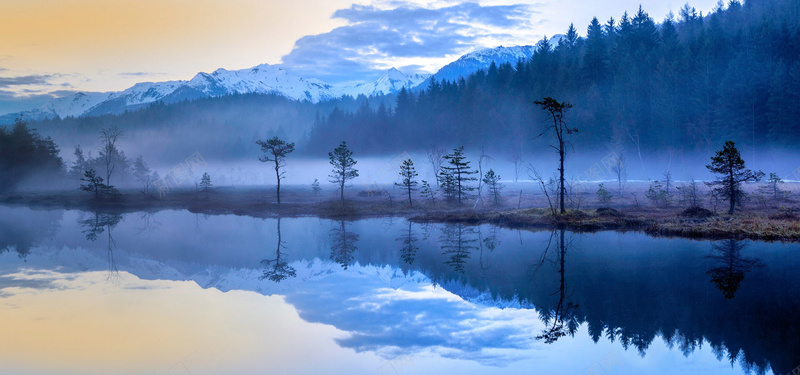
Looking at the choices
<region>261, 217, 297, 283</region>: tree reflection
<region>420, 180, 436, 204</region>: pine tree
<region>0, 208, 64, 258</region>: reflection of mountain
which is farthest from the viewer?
<region>420, 180, 436, 204</region>: pine tree

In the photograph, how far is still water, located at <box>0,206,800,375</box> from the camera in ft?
37.7

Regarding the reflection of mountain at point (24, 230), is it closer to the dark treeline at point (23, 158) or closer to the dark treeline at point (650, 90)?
the dark treeline at point (23, 158)

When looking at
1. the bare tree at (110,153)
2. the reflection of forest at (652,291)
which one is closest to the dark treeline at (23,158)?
the bare tree at (110,153)

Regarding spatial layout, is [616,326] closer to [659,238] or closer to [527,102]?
[659,238]

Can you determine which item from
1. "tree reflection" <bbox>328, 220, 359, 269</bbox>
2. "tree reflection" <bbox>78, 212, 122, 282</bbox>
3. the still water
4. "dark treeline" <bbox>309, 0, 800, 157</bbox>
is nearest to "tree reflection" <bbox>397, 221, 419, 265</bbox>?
the still water

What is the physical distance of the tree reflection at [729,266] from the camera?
16.0m

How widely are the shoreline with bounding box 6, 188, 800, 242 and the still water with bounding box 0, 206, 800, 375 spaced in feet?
7.79

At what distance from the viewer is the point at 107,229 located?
39.9 metres

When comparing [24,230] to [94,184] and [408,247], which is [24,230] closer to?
[94,184]

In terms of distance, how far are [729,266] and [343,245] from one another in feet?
66.7

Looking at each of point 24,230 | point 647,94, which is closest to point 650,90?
point 647,94

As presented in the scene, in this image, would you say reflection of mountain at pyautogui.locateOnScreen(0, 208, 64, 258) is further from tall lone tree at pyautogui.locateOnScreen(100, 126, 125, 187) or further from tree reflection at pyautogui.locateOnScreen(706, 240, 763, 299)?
tree reflection at pyautogui.locateOnScreen(706, 240, 763, 299)

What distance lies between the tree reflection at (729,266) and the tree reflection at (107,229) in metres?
25.2

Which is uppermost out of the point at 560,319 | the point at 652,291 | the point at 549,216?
the point at 549,216
